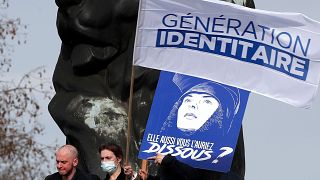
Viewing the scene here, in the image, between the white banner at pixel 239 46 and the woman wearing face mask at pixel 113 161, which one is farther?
the white banner at pixel 239 46

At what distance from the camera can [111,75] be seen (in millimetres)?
20531

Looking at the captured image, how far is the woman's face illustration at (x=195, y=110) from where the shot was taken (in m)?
19.2

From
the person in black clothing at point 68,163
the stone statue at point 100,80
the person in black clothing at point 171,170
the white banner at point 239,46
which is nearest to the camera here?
the person in black clothing at point 68,163

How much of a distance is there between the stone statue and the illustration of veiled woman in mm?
977

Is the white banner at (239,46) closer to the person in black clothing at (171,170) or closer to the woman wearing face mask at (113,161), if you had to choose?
the person in black clothing at (171,170)

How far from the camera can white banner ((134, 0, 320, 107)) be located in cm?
1902

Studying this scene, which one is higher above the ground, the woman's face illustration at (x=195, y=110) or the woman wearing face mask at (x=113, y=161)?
the woman's face illustration at (x=195, y=110)

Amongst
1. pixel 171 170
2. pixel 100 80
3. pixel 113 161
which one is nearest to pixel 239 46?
pixel 171 170

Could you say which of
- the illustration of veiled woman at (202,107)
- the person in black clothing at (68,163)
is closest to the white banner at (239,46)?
the illustration of veiled woman at (202,107)

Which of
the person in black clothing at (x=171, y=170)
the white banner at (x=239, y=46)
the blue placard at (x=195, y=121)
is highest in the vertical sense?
the white banner at (x=239, y=46)

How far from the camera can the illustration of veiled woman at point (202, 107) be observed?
1923 cm

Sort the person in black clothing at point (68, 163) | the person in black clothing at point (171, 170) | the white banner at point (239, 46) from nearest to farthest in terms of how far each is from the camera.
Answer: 1. the person in black clothing at point (68, 163)
2. the person in black clothing at point (171, 170)
3. the white banner at point (239, 46)

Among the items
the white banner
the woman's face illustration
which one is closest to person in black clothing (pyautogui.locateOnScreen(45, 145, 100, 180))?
the white banner

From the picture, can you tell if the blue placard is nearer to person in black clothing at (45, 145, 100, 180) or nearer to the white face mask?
the white face mask
